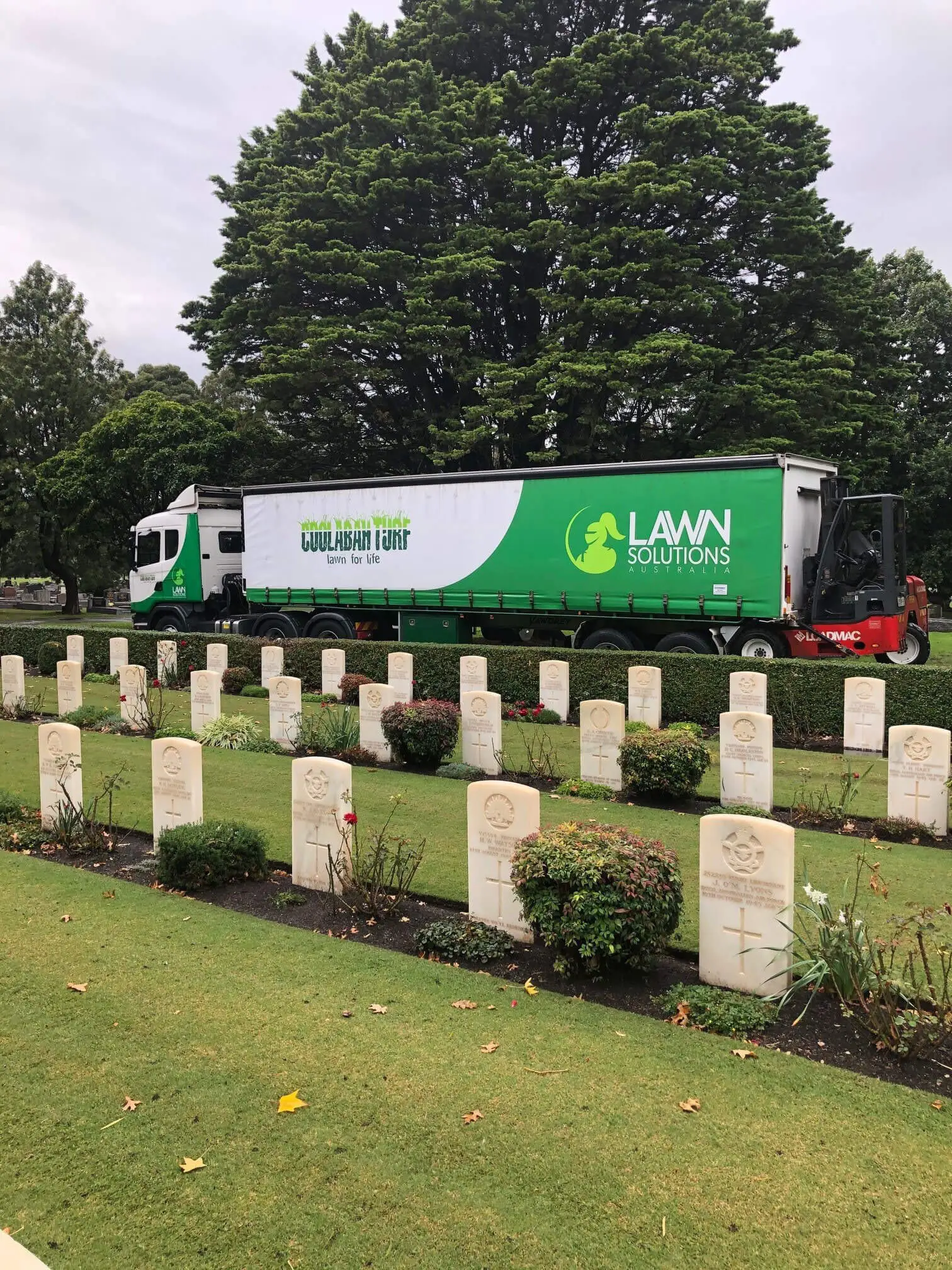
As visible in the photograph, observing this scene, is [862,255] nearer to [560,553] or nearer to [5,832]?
[560,553]

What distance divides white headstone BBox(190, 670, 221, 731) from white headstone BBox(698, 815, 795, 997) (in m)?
9.13

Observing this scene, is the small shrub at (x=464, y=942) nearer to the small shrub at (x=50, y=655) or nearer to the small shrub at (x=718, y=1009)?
the small shrub at (x=718, y=1009)

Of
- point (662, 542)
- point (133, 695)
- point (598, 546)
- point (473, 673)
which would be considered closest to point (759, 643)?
point (662, 542)

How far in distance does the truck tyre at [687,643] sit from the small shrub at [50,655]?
12230mm

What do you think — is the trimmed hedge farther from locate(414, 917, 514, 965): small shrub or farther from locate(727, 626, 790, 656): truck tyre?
locate(414, 917, 514, 965): small shrub

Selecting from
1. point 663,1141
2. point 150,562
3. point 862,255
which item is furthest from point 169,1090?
point 862,255

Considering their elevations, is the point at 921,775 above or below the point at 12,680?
below

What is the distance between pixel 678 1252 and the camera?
2.94 metres

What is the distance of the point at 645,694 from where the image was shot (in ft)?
39.6

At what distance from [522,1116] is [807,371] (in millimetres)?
22181

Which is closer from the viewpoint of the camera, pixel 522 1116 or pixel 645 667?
pixel 522 1116

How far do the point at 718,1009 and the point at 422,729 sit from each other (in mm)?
5810

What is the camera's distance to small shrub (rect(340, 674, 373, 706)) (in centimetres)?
1482

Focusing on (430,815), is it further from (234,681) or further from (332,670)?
(234,681)
